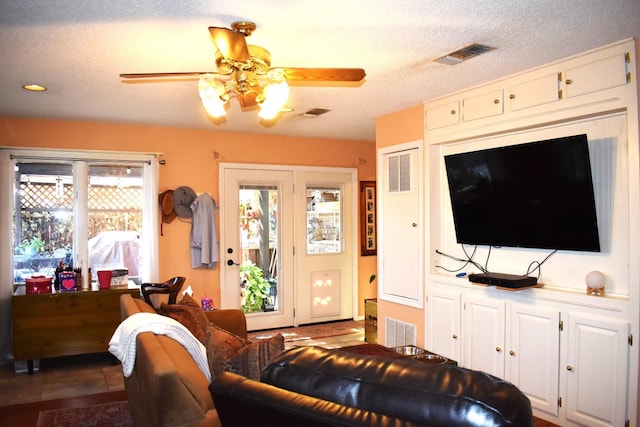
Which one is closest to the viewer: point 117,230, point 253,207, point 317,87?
point 317,87

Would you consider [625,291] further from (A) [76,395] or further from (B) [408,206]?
(A) [76,395]

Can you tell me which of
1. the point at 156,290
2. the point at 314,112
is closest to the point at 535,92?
the point at 314,112

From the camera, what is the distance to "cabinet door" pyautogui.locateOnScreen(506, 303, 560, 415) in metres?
3.19

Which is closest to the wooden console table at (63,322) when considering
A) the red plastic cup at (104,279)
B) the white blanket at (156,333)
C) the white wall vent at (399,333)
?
the red plastic cup at (104,279)

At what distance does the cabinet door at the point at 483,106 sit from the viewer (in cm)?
358

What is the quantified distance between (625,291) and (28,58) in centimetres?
407

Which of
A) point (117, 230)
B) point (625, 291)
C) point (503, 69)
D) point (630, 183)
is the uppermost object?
point (503, 69)

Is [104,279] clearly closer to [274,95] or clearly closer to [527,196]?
[274,95]

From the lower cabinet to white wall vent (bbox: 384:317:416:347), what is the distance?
42cm

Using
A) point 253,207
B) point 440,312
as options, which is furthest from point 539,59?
point 253,207

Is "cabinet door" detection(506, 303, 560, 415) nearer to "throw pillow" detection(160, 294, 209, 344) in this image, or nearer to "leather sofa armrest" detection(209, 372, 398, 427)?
"throw pillow" detection(160, 294, 209, 344)

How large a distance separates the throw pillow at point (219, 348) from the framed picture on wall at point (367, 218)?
446cm

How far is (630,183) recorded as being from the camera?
2.78m

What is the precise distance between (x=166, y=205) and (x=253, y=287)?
4.91 ft
